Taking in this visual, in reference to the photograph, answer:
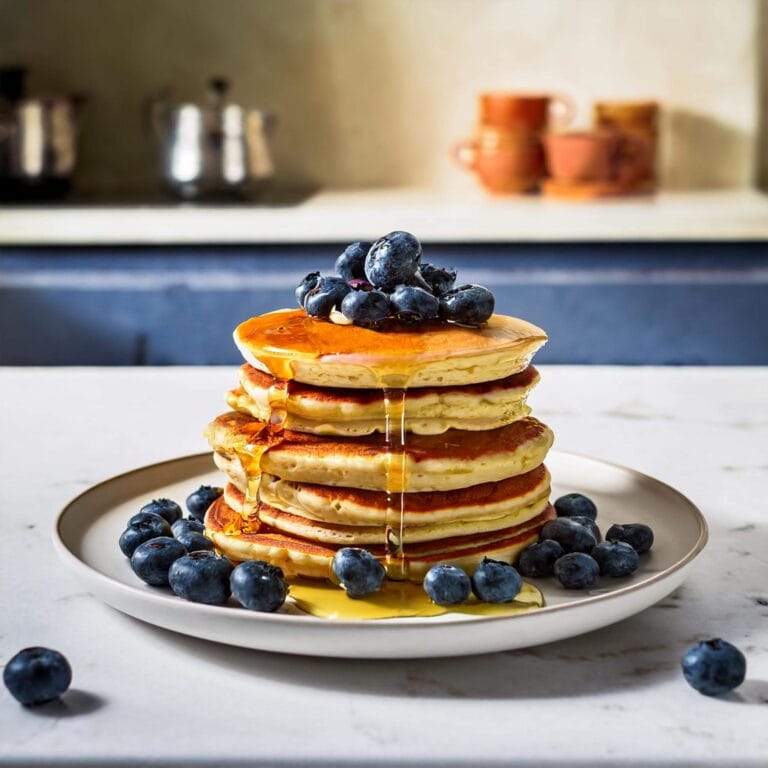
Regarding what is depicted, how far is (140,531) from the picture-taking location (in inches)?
38.5

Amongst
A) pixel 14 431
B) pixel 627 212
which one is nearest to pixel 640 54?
pixel 627 212

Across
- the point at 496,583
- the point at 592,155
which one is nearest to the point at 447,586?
the point at 496,583

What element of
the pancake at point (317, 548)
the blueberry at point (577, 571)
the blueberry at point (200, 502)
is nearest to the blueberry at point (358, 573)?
the pancake at point (317, 548)

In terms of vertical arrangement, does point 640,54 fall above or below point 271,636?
above

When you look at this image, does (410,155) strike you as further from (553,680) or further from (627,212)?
(553,680)

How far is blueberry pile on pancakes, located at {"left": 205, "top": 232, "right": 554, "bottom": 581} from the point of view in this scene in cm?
93

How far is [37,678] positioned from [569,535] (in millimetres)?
426

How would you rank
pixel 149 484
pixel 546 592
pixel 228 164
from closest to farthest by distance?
pixel 546 592, pixel 149 484, pixel 228 164

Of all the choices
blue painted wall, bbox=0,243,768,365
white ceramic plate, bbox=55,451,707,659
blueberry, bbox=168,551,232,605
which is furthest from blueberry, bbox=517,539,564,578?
blue painted wall, bbox=0,243,768,365

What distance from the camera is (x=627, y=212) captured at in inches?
113

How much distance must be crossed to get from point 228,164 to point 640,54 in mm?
1230

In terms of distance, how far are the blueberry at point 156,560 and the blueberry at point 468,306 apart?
0.28 m

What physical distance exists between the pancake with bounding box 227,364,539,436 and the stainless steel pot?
2261 mm

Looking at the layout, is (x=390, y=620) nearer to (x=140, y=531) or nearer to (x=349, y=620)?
(x=349, y=620)
